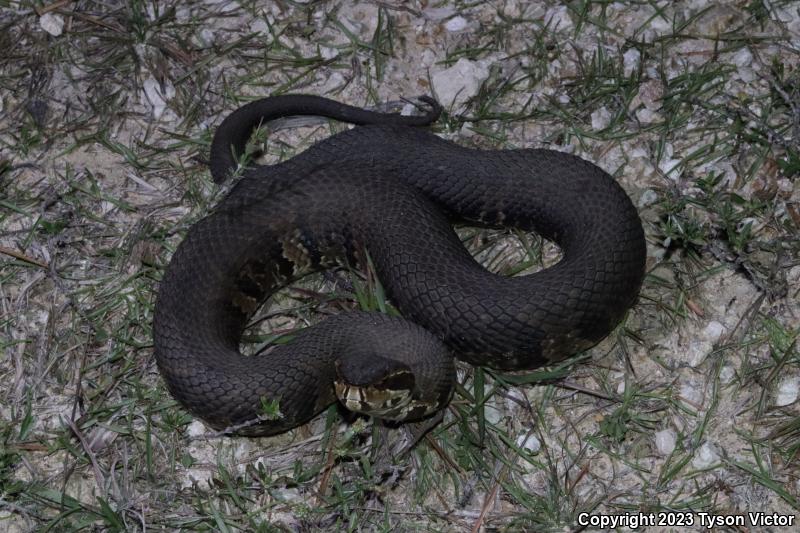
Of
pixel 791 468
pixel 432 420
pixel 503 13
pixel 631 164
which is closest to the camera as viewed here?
pixel 791 468

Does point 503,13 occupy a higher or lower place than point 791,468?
higher

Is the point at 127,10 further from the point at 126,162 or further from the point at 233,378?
the point at 233,378

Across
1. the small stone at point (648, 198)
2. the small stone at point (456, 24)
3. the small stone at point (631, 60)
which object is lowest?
the small stone at point (648, 198)

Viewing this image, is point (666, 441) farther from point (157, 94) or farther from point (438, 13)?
point (157, 94)

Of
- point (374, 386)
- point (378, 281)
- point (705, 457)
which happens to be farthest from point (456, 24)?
point (705, 457)

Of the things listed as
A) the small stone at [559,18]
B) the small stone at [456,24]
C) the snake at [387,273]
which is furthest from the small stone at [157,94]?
the small stone at [559,18]

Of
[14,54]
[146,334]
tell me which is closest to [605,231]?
[146,334]

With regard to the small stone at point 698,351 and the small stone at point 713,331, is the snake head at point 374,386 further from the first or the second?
the small stone at point 713,331
